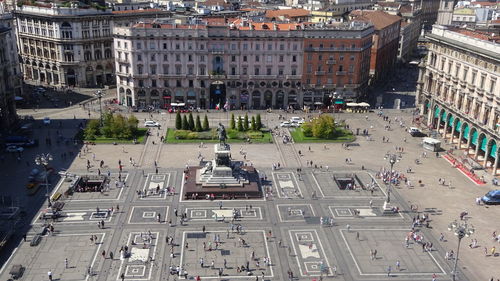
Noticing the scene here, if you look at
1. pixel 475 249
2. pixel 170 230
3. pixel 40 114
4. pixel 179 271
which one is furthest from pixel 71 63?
pixel 475 249

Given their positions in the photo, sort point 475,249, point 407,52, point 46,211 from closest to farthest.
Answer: point 475,249
point 46,211
point 407,52

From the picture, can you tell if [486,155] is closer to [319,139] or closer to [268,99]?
[319,139]

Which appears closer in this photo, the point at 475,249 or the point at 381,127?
the point at 475,249

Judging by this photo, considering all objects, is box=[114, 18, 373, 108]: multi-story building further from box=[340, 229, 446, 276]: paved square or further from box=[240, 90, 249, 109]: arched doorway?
box=[340, 229, 446, 276]: paved square

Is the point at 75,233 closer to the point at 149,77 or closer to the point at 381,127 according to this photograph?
the point at 149,77

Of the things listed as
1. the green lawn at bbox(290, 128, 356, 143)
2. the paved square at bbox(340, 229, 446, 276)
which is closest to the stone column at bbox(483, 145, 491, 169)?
the green lawn at bbox(290, 128, 356, 143)
